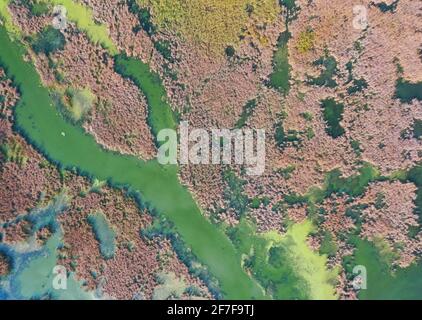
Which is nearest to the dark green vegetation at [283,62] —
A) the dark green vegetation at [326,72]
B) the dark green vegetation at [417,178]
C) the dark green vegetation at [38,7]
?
the dark green vegetation at [326,72]

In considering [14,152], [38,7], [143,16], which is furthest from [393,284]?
[38,7]

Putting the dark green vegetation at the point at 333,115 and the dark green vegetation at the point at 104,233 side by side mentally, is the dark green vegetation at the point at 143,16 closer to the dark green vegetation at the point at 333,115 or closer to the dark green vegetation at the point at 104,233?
the dark green vegetation at the point at 333,115

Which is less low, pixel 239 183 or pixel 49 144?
pixel 49 144

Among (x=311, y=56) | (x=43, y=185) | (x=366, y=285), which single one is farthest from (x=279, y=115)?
(x=43, y=185)

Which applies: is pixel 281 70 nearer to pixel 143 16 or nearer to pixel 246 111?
pixel 246 111

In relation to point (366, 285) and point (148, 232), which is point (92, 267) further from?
point (366, 285)

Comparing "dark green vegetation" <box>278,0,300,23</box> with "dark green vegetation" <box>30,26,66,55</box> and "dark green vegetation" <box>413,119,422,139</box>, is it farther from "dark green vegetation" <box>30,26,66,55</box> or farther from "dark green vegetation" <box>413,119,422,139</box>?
"dark green vegetation" <box>30,26,66,55</box>
